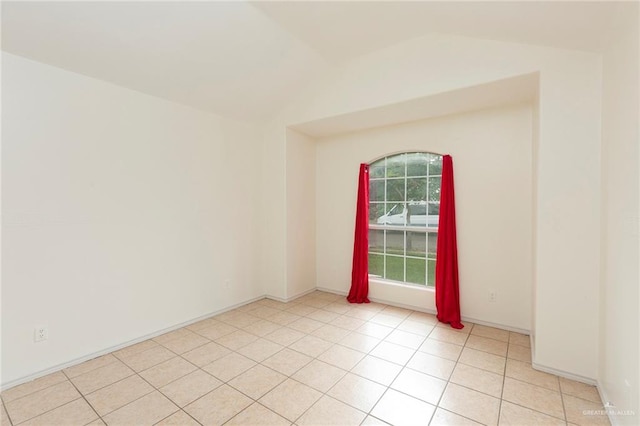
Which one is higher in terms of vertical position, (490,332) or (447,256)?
(447,256)

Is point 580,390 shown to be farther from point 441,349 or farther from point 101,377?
point 101,377

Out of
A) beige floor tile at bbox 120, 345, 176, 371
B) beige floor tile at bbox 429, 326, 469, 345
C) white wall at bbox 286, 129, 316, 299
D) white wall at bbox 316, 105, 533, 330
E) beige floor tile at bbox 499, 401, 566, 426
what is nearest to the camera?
beige floor tile at bbox 499, 401, 566, 426

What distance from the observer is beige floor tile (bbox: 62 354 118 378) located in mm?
2322

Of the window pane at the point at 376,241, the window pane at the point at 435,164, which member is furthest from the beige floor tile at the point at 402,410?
the window pane at the point at 435,164

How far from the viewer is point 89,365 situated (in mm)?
2426

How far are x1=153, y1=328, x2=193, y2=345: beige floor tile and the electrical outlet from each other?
0.87 meters

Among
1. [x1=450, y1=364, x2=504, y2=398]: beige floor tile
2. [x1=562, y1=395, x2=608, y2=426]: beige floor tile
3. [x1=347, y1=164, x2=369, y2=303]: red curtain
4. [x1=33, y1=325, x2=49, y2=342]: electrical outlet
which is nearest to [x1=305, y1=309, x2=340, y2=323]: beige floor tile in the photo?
[x1=347, y1=164, x2=369, y2=303]: red curtain

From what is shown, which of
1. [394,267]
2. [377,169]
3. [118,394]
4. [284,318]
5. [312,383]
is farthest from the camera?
[377,169]

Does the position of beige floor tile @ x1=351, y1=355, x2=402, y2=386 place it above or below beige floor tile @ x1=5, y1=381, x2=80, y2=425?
below

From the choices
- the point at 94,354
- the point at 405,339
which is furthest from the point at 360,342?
the point at 94,354

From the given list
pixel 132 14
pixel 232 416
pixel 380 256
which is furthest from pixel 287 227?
pixel 132 14

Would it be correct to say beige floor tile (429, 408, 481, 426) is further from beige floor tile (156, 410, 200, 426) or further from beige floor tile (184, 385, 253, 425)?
beige floor tile (156, 410, 200, 426)

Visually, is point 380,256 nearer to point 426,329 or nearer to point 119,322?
point 426,329

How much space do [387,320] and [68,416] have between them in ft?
9.42
